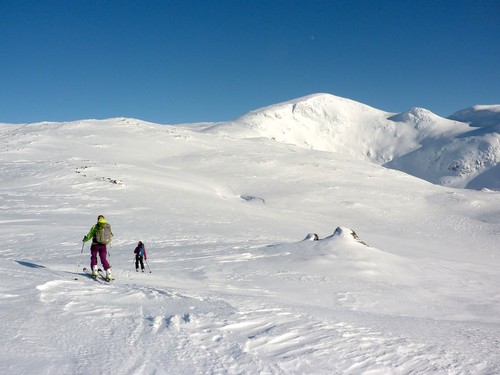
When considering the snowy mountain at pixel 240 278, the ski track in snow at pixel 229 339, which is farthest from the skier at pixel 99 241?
the ski track in snow at pixel 229 339

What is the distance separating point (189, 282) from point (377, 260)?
7.53 m

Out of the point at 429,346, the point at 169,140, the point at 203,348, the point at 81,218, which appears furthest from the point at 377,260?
the point at 169,140

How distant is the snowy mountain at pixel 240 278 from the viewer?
5.41 meters

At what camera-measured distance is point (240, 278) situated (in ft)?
43.8

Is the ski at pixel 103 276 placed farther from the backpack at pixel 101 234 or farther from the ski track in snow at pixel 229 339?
the ski track in snow at pixel 229 339

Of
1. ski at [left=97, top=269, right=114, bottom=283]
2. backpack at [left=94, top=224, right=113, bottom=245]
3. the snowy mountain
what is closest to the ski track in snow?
the snowy mountain

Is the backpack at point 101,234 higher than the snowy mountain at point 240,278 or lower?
higher

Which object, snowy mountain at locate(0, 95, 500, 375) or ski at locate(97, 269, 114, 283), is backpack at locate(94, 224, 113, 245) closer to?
ski at locate(97, 269, 114, 283)

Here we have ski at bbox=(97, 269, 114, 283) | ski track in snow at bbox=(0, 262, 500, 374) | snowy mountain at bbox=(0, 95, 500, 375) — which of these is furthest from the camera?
ski at bbox=(97, 269, 114, 283)

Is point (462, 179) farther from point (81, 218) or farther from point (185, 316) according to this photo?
point (185, 316)

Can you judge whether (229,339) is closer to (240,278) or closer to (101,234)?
(101,234)

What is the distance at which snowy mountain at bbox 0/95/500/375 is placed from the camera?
541 cm

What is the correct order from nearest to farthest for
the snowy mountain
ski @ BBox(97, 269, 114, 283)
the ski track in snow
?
the ski track in snow
the snowy mountain
ski @ BBox(97, 269, 114, 283)

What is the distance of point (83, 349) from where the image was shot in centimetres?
535
